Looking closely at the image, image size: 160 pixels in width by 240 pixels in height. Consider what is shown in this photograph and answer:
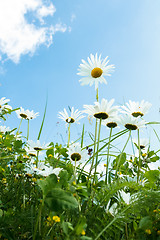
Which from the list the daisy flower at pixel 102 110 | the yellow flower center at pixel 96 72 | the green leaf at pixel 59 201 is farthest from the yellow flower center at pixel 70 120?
the green leaf at pixel 59 201

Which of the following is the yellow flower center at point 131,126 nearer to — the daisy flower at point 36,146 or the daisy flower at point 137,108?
the daisy flower at point 137,108

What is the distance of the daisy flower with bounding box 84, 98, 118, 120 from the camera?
122cm

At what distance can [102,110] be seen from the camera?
1241mm

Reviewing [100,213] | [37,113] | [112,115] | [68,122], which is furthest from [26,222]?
[37,113]

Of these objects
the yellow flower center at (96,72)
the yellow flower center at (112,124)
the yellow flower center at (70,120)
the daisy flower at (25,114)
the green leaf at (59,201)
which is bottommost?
the green leaf at (59,201)

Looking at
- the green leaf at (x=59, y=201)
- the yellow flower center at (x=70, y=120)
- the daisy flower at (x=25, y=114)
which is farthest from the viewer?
the daisy flower at (x=25, y=114)

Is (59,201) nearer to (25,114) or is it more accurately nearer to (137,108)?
(137,108)

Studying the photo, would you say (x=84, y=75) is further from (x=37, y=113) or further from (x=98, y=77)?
(x=37, y=113)

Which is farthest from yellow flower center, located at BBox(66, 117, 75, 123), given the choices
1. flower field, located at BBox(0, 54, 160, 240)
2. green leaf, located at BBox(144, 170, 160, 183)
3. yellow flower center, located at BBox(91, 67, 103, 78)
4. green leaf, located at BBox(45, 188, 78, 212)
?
green leaf, located at BBox(45, 188, 78, 212)

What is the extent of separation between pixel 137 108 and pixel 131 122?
0.53 ft

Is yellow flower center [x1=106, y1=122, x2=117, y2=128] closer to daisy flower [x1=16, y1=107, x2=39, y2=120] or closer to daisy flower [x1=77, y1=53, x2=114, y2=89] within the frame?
daisy flower [x1=77, y1=53, x2=114, y2=89]

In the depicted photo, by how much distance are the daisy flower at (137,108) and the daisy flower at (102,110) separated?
198 mm

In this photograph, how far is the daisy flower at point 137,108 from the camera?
1.41 m

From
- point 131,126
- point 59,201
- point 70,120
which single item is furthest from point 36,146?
point 59,201
